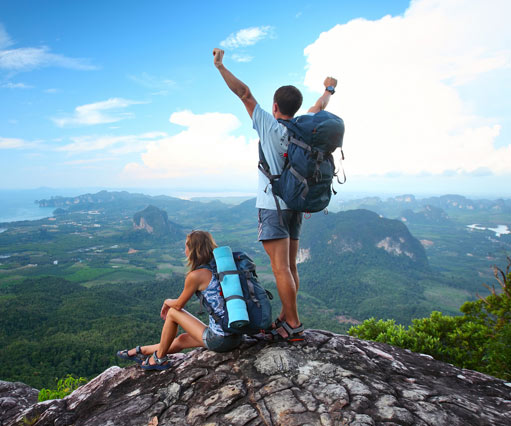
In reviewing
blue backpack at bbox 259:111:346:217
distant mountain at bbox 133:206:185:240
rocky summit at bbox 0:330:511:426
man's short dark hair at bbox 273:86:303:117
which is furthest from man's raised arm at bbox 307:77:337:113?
distant mountain at bbox 133:206:185:240

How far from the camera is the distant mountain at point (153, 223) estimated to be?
139 m

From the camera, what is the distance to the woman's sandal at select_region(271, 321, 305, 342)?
3420mm

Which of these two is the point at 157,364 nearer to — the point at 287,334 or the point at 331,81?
the point at 287,334

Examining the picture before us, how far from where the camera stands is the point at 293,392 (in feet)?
8.89

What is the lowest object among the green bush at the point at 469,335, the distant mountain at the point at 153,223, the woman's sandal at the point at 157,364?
the distant mountain at the point at 153,223

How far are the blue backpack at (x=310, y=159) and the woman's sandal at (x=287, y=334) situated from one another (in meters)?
1.49

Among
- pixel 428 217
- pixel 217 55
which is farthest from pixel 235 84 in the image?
pixel 428 217

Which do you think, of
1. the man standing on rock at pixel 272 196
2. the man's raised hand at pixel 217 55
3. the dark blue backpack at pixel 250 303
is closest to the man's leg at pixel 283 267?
the man standing on rock at pixel 272 196

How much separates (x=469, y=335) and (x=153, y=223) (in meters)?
146

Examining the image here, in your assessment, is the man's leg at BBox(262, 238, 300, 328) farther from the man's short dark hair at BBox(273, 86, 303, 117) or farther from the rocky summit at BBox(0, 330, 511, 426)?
the man's short dark hair at BBox(273, 86, 303, 117)

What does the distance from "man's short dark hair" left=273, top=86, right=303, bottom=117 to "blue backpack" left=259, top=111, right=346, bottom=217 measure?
0.21m

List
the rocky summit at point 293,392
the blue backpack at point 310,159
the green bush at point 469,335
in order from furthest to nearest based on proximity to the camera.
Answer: the green bush at point 469,335, the blue backpack at point 310,159, the rocky summit at point 293,392

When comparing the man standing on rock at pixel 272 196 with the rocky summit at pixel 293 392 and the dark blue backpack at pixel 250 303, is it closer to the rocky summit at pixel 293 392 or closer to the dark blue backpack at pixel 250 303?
the dark blue backpack at pixel 250 303

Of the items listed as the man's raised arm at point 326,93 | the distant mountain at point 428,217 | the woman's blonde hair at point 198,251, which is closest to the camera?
the woman's blonde hair at point 198,251
